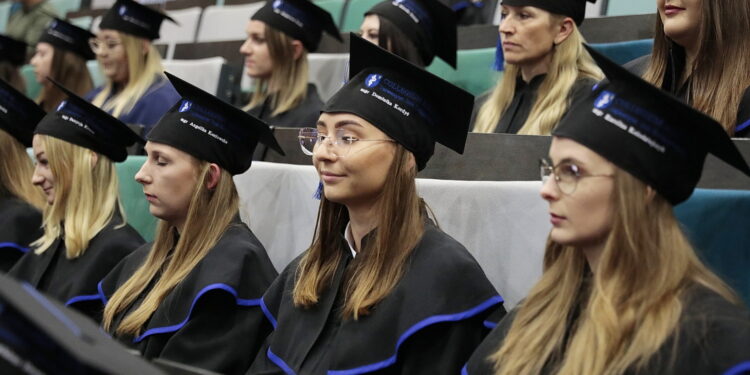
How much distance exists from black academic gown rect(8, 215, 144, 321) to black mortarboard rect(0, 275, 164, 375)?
2533mm

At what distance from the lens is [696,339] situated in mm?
1817

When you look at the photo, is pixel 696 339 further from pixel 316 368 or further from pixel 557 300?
pixel 316 368

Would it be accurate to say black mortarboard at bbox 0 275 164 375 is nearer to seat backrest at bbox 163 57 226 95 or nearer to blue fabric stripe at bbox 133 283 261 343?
blue fabric stripe at bbox 133 283 261 343

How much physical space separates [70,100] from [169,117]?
0.75 meters

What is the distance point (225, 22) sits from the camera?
7441mm

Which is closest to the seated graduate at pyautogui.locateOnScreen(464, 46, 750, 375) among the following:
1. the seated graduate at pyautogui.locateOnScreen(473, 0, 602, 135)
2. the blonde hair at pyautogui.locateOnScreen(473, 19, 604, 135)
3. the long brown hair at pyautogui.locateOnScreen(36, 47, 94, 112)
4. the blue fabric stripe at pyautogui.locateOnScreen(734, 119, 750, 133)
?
the blue fabric stripe at pyautogui.locateOnScreen(734, 119, 750, 133)

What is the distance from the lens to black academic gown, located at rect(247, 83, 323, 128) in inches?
198

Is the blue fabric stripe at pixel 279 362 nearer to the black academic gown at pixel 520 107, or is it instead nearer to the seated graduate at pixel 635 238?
the seated graduate at pixel 635 238

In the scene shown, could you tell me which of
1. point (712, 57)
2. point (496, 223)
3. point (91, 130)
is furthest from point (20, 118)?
point (712, 57)

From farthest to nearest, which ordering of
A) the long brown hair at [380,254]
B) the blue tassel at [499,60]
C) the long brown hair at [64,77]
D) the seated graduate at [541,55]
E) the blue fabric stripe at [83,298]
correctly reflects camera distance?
the long brown hair at [64,77] < the blue tassel at [499,60] < the seated graduate at [541,55] < the blue fabric stripe at [83,298] < the long brown hair at [380,254]

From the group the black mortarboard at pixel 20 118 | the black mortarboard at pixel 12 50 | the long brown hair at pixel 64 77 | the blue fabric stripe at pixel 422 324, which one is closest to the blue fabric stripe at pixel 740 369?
the blue fabric stripe at pixel 422 324

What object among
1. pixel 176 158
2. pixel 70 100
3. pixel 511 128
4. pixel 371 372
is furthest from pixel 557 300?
pixel 70 100

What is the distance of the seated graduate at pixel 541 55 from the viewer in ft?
12.9

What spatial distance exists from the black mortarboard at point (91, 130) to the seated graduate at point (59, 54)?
7.79 ft
